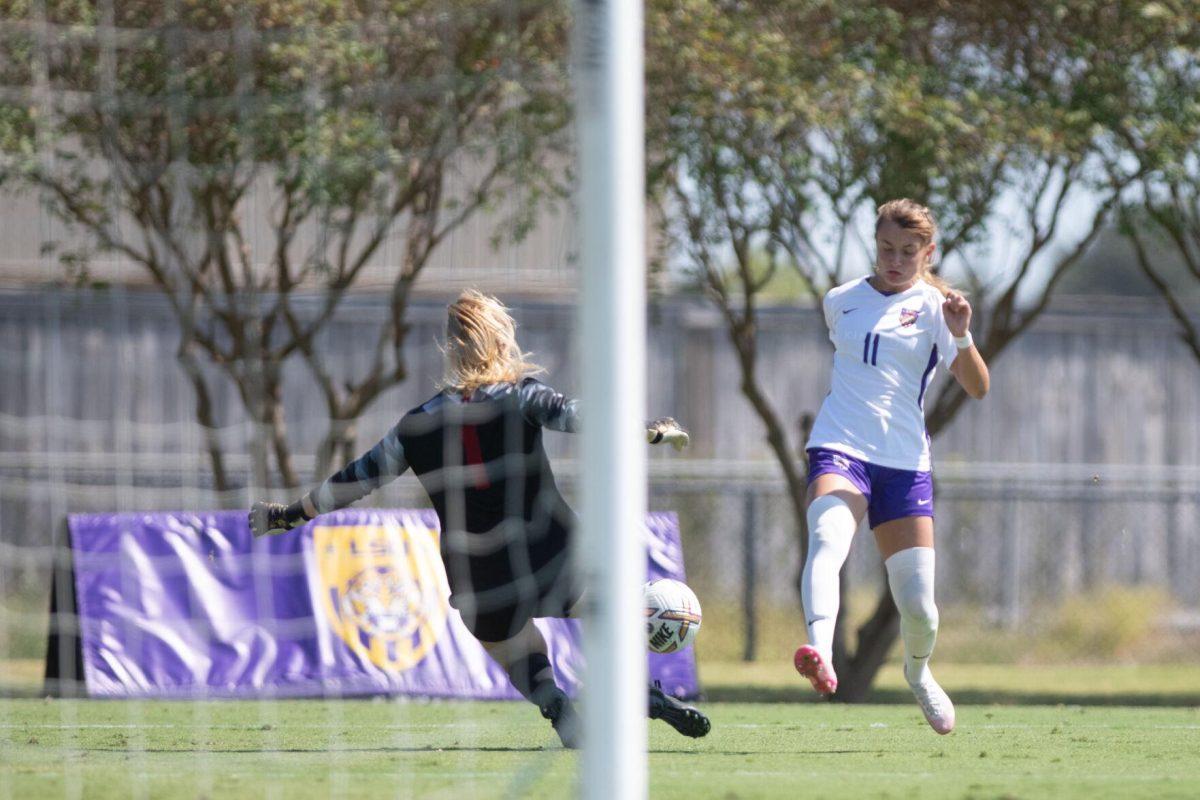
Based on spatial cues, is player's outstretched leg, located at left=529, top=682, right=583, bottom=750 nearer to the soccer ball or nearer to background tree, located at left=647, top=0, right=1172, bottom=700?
the soccer ball

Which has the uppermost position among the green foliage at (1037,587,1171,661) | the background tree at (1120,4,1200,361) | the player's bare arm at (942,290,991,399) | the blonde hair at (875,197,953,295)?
the background tree at (1120,4,1200,361)

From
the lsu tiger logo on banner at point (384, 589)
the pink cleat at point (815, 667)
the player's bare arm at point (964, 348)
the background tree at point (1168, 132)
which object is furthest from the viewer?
the background tree at point (1168, 132)

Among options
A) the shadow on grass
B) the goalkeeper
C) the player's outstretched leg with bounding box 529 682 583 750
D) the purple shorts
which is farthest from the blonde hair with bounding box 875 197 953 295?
the shadow on grass

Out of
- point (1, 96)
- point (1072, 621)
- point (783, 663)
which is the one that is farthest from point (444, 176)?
point (1072, 621)

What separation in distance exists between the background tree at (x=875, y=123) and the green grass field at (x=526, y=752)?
3758mm

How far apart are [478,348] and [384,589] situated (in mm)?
4507

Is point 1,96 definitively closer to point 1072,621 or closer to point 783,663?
point 783,663

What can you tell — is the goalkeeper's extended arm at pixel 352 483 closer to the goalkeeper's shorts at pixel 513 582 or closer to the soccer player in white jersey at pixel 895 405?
the goalkeeper's shorts at pixel 513 582

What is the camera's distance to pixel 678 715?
20.4 ft

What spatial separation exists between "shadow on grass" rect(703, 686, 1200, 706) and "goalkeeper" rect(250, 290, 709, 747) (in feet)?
15.7

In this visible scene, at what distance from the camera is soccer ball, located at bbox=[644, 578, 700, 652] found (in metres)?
6.50

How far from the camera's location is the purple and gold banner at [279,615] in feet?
33.2

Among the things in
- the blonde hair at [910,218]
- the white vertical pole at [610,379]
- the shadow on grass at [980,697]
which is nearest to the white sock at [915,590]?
the blonde hair at [910,218]

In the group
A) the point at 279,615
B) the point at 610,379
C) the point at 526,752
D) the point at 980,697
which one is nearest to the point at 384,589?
the point at 279,615
